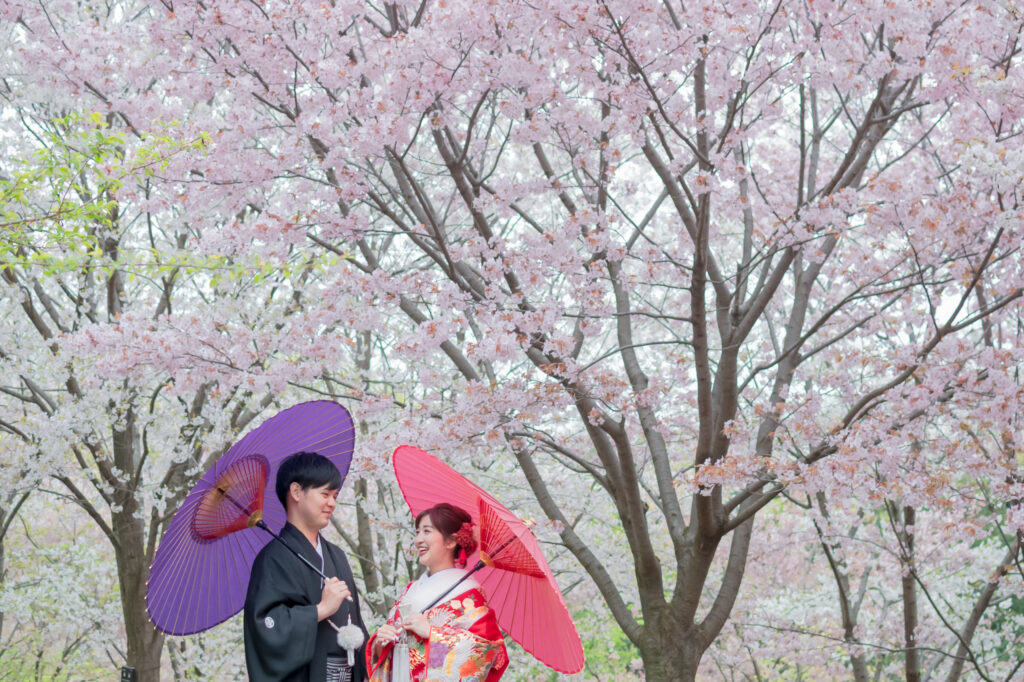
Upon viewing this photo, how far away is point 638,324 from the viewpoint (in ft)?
38.8

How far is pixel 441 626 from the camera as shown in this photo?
3.62 metres

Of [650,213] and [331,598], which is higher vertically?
[650,213]

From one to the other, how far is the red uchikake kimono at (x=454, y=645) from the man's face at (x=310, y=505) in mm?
477

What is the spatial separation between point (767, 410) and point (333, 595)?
382 centimetres

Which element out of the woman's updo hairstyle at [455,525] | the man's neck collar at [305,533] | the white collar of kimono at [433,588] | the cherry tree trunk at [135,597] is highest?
the cherry tree trunk at [135,597]

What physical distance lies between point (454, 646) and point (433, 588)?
0.22 meters

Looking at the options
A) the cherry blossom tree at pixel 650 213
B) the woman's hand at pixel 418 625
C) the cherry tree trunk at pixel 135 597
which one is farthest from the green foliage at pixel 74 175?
the woman's hand at pixel 418 625

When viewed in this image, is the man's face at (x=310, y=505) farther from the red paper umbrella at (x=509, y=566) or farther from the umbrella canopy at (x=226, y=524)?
the red paper umbrella at (x=509, y=566)

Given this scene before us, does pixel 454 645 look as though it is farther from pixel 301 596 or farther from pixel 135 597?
pixel 135 597

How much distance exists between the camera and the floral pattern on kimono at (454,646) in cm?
357

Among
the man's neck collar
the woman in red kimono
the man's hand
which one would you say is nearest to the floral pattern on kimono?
the woman in red kimono

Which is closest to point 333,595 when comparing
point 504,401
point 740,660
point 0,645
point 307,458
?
point 307,458

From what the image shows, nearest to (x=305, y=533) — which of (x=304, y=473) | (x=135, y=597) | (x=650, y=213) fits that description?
(x=304, y=473)

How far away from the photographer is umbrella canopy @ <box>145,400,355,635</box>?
3500 millimetres
